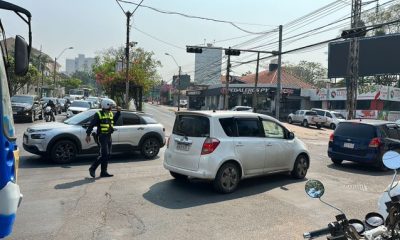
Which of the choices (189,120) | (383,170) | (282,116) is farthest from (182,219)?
(282,116)

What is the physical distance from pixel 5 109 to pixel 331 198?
662cm

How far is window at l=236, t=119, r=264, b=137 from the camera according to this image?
8.84 meters

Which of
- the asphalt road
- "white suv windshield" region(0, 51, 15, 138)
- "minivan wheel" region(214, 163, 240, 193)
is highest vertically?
"white suv windshield" region(0, 51, 15, 138)

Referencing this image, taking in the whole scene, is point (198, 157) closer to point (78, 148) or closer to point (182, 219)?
point (182, 219)

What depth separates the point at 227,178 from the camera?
8.42m

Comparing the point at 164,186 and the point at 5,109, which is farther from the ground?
the point at 5,109

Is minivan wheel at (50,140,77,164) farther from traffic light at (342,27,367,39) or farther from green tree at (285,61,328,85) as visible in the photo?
green tree at (285,61,328,85)

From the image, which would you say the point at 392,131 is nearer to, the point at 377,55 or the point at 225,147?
the point at 225,147

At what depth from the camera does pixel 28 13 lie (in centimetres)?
477

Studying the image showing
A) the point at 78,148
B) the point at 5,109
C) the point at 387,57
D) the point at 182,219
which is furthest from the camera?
the point at 387,57

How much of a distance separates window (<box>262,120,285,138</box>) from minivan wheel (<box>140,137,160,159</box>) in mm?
4547

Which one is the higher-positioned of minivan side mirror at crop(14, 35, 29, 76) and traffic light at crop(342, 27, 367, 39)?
traffic light at crop(342, 27, 367, 39)

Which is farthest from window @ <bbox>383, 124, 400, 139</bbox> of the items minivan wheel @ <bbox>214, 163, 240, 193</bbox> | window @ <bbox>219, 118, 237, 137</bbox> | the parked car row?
the parked car row

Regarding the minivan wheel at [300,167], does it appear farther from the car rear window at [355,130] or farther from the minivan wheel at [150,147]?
the minivan wheel at [150,147]
